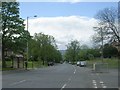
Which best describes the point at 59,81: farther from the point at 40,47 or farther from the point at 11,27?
the point at 40,47

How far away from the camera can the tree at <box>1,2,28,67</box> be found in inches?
2462

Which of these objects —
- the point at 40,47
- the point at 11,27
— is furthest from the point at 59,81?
the point at 40,47

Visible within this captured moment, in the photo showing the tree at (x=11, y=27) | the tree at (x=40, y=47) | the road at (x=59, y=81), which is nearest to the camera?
the road at (x=59, y=81)

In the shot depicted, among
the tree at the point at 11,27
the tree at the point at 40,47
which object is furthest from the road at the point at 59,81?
the tree at the point at 40,47

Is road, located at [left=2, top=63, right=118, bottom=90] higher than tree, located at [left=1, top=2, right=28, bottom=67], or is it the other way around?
tree, located at [left=1, top=2, right=28, bottom=67]

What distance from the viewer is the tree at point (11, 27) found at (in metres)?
62.5

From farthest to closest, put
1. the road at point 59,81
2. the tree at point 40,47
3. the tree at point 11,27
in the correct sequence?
the tree at point 40,47 → the tree at point 11,27 → the road at point 59,81

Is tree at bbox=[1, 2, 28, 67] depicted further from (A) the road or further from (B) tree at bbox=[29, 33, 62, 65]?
(B) tree at bbox=[29, 33, 62, 65]

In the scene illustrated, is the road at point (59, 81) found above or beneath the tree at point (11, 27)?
beneath

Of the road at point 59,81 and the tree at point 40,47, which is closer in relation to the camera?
the road at point 59,81

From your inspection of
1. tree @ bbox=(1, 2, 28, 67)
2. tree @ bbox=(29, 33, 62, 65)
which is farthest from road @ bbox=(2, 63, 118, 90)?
tree @ bbox=(29, 33, 62, 65)

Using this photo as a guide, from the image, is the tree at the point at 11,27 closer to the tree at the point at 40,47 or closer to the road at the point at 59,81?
the road at the point at 59,81

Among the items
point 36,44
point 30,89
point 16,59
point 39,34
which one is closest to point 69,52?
point 39,34

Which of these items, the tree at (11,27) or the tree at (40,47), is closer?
the tree at (11,27)
